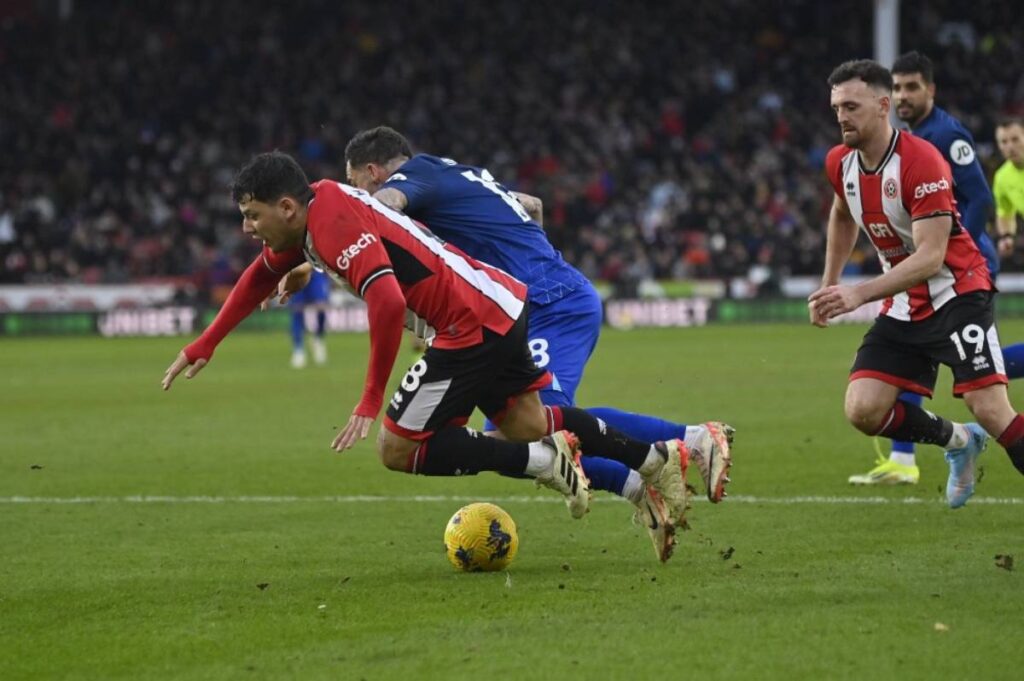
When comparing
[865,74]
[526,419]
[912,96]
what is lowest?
[526,419]

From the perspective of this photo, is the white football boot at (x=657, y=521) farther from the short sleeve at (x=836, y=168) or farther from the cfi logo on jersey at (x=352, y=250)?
the cfi logo on jersey at (x=352, y=250)

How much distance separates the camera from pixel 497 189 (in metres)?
7.64

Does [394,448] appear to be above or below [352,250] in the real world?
below

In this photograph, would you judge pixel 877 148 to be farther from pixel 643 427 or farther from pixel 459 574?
pixel 459 574

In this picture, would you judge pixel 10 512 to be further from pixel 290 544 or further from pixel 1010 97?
pixel 1010 97

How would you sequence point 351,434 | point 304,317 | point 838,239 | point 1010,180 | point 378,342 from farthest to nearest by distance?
point 304,317, point 1010,180, point 838,239, point 378,342, point 351,434

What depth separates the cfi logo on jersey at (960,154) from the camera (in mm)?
8906

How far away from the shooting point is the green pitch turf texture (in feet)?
17.3

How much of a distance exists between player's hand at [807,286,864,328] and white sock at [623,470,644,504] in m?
1.24

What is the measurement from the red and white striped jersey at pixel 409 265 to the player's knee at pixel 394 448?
0.43m

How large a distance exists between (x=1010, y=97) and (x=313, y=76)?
52.4 ft

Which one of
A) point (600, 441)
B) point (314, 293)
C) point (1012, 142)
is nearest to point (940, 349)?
point (600, 441)

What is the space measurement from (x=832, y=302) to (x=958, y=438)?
1868 mm

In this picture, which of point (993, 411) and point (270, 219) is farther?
point (993, 411)
